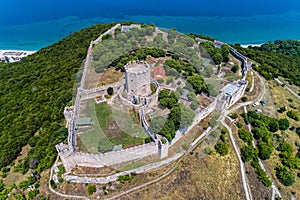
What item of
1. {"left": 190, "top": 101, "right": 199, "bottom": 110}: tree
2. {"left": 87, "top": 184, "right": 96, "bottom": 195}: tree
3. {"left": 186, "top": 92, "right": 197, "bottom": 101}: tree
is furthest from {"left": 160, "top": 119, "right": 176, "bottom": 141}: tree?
{"left": 87, "top": 184, "right": 96, "bottom": 195}: tree

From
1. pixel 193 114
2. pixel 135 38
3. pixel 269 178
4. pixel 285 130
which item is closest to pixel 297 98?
pixel 285 130

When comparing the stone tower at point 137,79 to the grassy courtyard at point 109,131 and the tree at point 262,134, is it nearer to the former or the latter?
the grassy courtyard at point 109,131

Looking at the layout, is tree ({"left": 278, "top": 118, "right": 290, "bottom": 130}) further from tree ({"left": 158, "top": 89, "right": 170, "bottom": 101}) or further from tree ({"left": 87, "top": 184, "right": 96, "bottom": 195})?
tree ({"left": 87, "top": 184, "right": 96, "bottom": 195})

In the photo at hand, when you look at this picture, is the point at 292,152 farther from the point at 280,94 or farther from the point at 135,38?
the point at 135,38

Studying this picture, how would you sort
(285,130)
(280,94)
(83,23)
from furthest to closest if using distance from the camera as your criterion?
(83,23), (280,94), (285,130)

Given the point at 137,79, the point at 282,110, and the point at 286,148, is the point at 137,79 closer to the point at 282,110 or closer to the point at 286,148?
the point at 286,148
